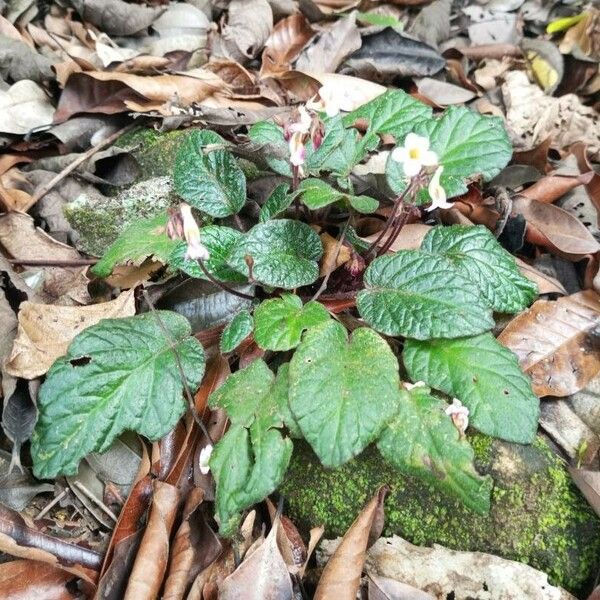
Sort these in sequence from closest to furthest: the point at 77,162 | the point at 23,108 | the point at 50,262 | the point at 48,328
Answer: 1. the point at 48,328
2. the point at 50,262
3. the point at 77,162
4. the point at 23,108

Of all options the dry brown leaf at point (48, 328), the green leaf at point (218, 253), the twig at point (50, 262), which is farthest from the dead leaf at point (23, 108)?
the green leaf at point (218, 253)

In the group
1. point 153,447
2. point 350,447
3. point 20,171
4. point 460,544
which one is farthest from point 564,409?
point 20,171

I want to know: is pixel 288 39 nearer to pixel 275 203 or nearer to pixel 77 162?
pixel 77 162

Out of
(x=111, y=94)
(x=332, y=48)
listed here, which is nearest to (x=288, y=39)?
(x=332, y=48)

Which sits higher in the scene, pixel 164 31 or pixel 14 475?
pixel 164 31

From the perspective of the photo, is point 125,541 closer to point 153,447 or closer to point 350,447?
point 153,447

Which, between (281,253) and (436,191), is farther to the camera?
(281,253)
